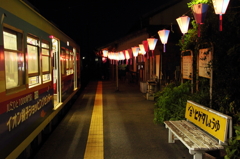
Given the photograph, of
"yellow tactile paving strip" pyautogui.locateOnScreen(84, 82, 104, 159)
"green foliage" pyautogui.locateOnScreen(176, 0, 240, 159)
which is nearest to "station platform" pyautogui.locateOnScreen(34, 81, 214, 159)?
"yellow tactile paving strip" pyautogui.locateOnScreen(84, 82, 104, 159)

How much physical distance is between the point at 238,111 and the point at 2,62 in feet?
12.5

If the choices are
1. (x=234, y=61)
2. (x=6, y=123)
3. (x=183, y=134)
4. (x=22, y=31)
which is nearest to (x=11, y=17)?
(x=22, y=31)

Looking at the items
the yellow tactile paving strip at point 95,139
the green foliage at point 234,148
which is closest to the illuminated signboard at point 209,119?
the green foliage at point 234,148

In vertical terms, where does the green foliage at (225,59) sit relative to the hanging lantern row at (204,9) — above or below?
below

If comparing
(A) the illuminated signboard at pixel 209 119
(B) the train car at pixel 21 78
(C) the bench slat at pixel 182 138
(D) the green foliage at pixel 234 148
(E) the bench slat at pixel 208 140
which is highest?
(B) the train car at pixel 21 78

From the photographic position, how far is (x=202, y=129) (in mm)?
4715

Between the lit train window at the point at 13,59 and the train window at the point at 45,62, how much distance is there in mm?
1551

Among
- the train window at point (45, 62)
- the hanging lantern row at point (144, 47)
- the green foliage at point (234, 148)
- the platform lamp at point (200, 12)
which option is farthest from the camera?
the hanging lantern row at point (144, 47)

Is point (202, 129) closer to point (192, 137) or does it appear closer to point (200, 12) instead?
point (192, 137)

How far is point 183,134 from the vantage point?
14.8 feet

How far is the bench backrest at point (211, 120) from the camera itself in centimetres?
371

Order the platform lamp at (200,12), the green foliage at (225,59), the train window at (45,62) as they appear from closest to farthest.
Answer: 1. the green foliage at (225,59)
2. the platform lamp at (200,12)
3. the train window at (45,62)

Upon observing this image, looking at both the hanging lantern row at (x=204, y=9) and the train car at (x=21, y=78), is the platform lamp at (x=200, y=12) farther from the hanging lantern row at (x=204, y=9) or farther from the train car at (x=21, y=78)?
the train car at (x=21, y=78)

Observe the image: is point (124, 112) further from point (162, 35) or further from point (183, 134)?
point (183, 134)
